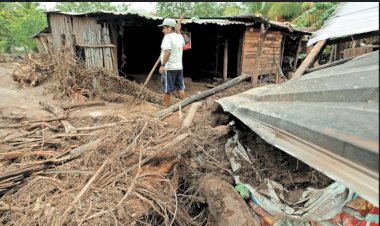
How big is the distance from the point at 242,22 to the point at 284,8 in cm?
1023

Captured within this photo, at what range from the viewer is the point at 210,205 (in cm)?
308

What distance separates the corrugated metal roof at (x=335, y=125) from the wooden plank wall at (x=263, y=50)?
10.0m

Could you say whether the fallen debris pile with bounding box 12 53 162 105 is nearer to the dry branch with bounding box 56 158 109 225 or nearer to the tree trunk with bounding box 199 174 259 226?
the dry branch with bounding box 56 158 109 225

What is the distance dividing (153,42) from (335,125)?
47.5 ft

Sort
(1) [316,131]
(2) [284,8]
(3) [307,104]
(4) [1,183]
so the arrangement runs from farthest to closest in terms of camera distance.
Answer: (2) [284,8]
(4) [1,183]
(3) [307,104]
(1) [316,131]

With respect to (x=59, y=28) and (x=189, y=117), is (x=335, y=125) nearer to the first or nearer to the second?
(x=189, y=117)

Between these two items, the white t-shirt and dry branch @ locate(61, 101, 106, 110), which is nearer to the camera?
the white t-shirt

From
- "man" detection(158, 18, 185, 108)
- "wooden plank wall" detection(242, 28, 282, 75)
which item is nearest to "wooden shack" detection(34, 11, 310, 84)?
"wooden plank wall" detection(242, 28, 282, 75)

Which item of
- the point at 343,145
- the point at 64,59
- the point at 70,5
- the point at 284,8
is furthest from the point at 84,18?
the point at 70,5

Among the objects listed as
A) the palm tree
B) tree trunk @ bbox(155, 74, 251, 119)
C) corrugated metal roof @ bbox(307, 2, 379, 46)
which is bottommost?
tree trunk @ bbox(155, 74, 251, 119)

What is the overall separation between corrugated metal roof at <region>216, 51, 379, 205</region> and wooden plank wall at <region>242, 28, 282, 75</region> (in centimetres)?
1004

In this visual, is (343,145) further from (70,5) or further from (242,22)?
(70,5)

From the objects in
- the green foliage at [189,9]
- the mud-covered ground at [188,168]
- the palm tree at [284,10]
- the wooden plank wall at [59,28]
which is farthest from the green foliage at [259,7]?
the mud-covered ground at [188,168]

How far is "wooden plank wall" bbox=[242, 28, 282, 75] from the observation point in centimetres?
1196
